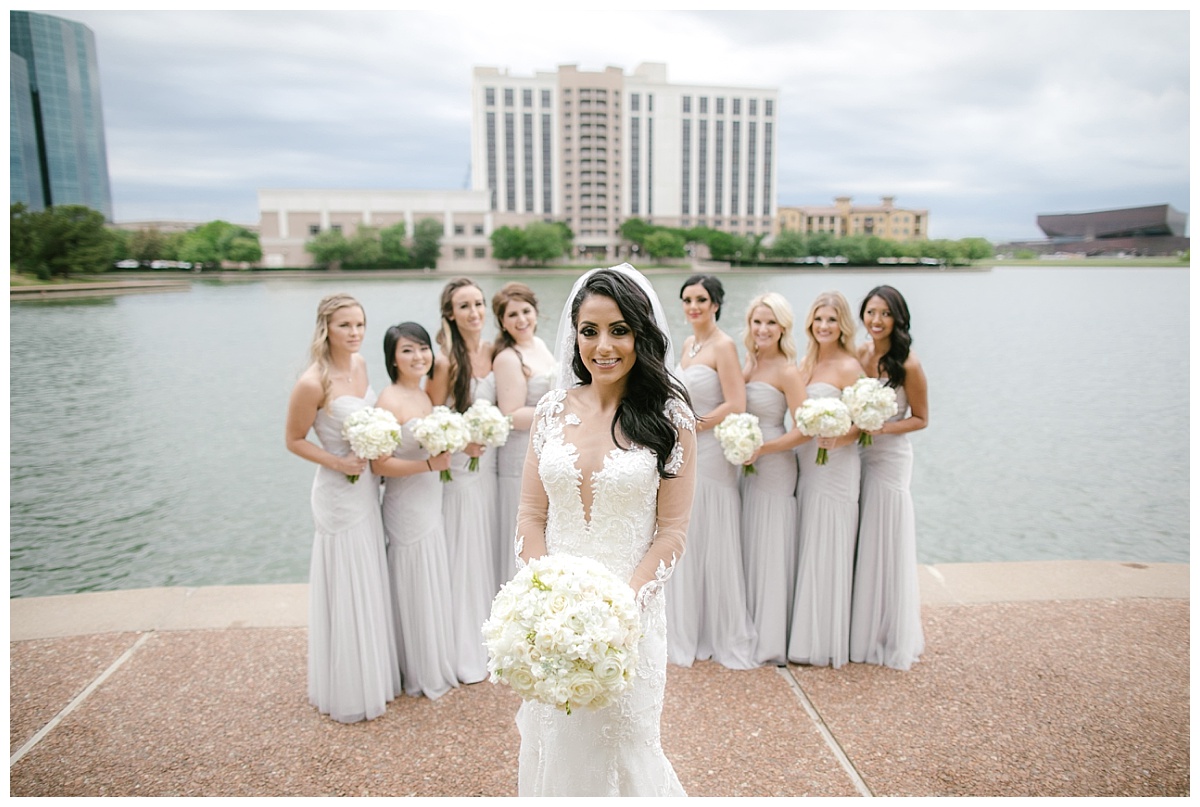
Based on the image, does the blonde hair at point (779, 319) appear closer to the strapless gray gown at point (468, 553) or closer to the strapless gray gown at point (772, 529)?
the strapless gray gown at point (772, 529)

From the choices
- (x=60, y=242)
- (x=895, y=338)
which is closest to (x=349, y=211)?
(x=60, y=242)

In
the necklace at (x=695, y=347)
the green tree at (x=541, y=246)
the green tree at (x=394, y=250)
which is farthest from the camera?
the green tree at (x=394, y=250)

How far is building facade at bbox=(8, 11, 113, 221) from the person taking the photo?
17.6 meters

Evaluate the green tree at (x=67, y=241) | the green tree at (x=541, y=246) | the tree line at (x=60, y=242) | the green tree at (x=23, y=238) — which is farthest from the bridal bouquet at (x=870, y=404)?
the green tree at (x=541, y=246)

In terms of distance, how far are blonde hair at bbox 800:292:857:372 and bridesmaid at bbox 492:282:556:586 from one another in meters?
1.73

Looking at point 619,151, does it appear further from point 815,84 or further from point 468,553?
point 468,553

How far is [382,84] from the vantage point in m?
50.9

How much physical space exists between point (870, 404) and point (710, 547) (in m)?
1.41

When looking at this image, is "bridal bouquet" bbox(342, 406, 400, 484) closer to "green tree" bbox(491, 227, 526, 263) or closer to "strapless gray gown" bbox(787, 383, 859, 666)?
"strapless gray gown" bbox(787, 383, 859, 666)

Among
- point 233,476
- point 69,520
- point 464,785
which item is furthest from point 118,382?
point 464,785

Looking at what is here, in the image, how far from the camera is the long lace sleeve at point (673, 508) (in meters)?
2.53

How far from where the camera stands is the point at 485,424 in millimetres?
4348

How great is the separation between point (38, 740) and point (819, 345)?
5.03 metres

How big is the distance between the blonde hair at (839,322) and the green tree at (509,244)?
165ft
